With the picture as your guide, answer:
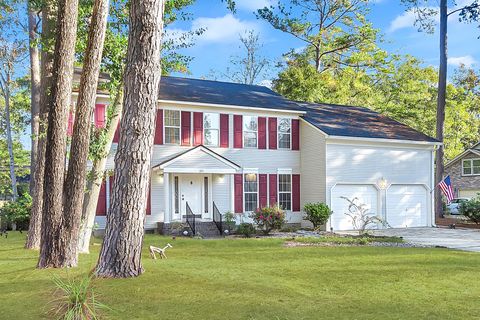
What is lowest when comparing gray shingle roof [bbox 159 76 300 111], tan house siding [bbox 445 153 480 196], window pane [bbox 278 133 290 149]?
tan house siding [bbox 445 153 480 196]

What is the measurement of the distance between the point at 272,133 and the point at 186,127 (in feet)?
13.5

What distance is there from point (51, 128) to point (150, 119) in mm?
2985

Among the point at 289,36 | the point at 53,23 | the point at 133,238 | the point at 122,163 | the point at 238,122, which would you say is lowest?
the point at 133,238

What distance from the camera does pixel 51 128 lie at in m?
8.89

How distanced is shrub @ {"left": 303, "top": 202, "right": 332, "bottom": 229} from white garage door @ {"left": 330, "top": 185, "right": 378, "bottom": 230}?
27.7 inches

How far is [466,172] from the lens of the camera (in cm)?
3738

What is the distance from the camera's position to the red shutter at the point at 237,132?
66.4 feet

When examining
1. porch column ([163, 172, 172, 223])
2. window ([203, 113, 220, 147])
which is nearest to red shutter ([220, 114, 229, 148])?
window ([203, 113, 220, 147])

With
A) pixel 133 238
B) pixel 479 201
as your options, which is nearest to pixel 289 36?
pixel 479 201

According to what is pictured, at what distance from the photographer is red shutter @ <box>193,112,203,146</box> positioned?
19438mm

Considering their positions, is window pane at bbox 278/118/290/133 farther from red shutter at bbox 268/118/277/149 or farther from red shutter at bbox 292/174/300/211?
red shutter at bbox 292/174/300/211

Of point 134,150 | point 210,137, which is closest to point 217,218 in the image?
point 210,137

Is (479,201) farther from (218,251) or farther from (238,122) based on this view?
(218,251)

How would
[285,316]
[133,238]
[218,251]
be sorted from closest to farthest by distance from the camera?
[285,316], [133,238], [218,251]
